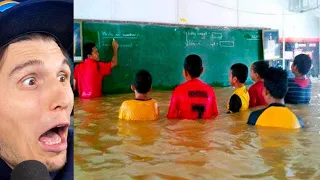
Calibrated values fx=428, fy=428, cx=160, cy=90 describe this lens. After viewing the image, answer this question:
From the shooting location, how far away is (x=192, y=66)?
5.46 feet

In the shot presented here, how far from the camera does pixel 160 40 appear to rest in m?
1.73

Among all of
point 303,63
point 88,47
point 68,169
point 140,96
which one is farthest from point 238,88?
point 68,169

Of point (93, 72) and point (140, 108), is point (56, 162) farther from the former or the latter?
point (140, 108)

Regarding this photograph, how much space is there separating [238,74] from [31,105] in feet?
4.01

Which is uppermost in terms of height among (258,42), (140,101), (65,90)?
(258,42)

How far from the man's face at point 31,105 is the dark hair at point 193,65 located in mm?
1099

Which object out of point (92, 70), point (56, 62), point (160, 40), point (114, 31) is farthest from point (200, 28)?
point (56, 62)

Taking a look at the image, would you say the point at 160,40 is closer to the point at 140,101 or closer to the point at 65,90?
the point at 140,101

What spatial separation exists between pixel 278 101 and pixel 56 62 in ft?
3.46

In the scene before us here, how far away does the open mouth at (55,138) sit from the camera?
59 centimetres

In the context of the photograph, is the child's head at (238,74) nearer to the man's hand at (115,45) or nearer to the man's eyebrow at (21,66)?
the man's hand at (115,45)

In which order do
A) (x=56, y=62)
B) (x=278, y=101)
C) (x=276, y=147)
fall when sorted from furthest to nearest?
1. (x=278, y=101)
2. (x=276, y=147)
3. (x=56, y=62)

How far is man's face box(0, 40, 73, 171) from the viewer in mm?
579

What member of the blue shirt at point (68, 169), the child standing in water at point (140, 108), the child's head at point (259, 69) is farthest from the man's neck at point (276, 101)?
the blue shirt at point (68, 169)
